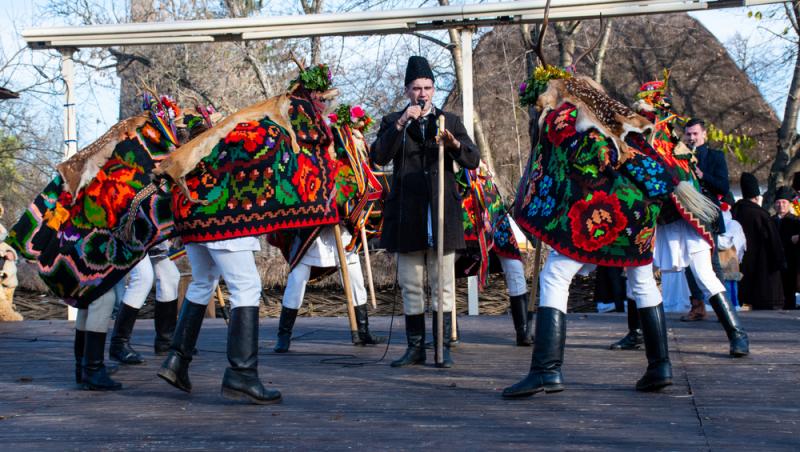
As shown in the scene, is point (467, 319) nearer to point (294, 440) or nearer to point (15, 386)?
point (15, 386)

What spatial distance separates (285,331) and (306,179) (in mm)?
2353

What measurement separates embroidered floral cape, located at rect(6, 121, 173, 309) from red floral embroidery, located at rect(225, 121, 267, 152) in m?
0.96

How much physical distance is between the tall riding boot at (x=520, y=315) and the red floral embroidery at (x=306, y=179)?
247 centimetres

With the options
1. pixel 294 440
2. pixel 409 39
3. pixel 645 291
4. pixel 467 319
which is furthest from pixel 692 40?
pixel 294 440

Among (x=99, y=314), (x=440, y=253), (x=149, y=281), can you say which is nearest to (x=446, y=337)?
(x=440, y=253)

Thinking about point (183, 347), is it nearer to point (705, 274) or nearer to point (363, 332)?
point (363, 332)

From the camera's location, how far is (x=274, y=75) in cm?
1769

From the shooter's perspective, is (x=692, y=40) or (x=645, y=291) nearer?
(x=645, y=291)

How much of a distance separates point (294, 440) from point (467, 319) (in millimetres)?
5103

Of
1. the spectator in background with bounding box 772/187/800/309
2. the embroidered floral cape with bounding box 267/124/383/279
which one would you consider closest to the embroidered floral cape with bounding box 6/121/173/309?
the embroidered floral cape with bounding box 267/124/383/279

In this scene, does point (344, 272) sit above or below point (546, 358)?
above

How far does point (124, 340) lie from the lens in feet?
21.6

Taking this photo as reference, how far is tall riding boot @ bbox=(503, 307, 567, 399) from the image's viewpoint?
479cm

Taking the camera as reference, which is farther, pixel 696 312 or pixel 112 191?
pixel 696 312
